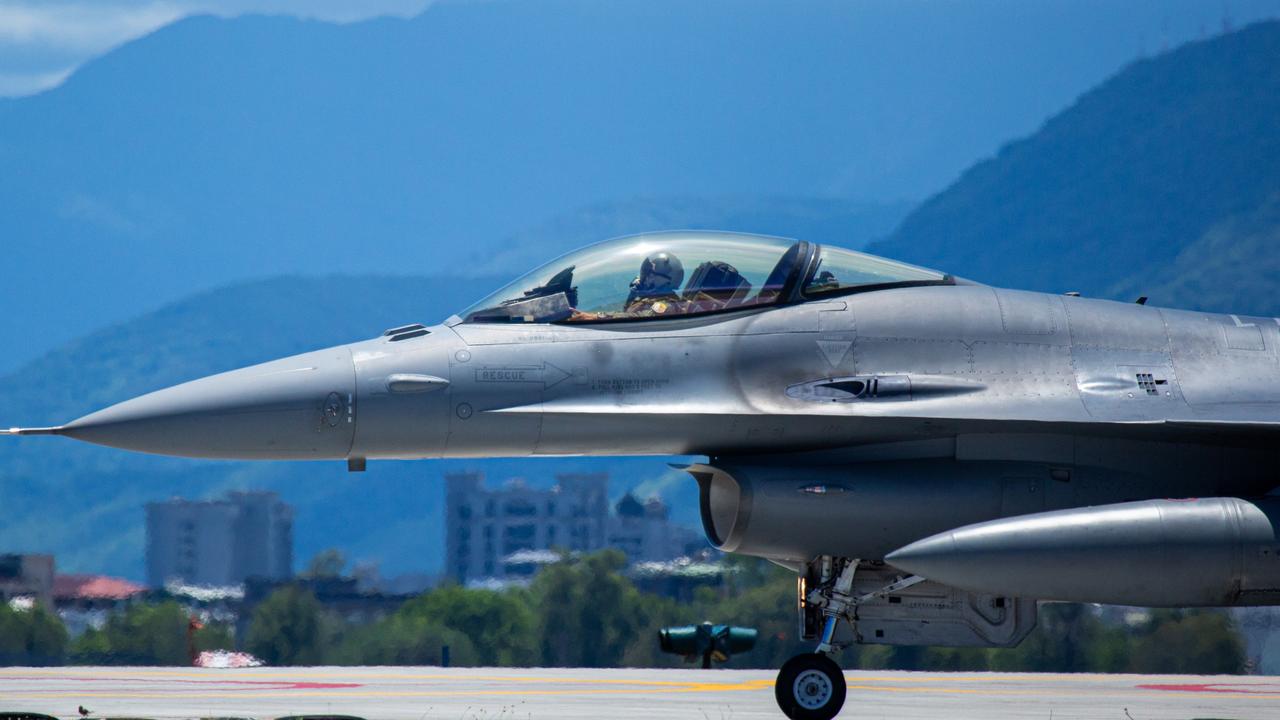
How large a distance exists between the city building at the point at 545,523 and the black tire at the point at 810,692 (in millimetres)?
79569

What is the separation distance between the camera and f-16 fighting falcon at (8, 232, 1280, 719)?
34.3 feet

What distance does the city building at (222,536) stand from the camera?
85750 millimetres

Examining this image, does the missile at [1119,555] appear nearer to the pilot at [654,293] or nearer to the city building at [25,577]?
the pilot at [654,293]

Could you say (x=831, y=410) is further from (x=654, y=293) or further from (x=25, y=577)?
(x=25, y=577)

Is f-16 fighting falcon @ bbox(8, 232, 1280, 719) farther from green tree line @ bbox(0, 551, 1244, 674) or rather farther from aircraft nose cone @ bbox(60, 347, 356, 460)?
green tree line @ bbox(0, 551, 1244, 674)

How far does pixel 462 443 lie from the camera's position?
10.7m

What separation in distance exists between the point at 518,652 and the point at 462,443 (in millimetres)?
19454

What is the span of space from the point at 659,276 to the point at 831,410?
4.98ft

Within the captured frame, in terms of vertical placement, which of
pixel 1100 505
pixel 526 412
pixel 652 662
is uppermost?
pixel 526 412

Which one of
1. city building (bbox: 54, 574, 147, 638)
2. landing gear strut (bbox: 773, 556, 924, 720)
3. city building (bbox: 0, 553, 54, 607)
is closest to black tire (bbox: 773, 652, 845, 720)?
landing gear strut (bbox: 773, 556, 924, 720)

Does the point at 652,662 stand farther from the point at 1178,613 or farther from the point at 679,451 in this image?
the point at 679,451

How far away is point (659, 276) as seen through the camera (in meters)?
11.1

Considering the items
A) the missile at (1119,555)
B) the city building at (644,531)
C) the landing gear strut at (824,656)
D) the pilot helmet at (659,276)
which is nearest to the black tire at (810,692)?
the landing gear strut at (824,656)

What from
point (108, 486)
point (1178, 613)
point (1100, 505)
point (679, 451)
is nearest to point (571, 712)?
point (679, 451)
